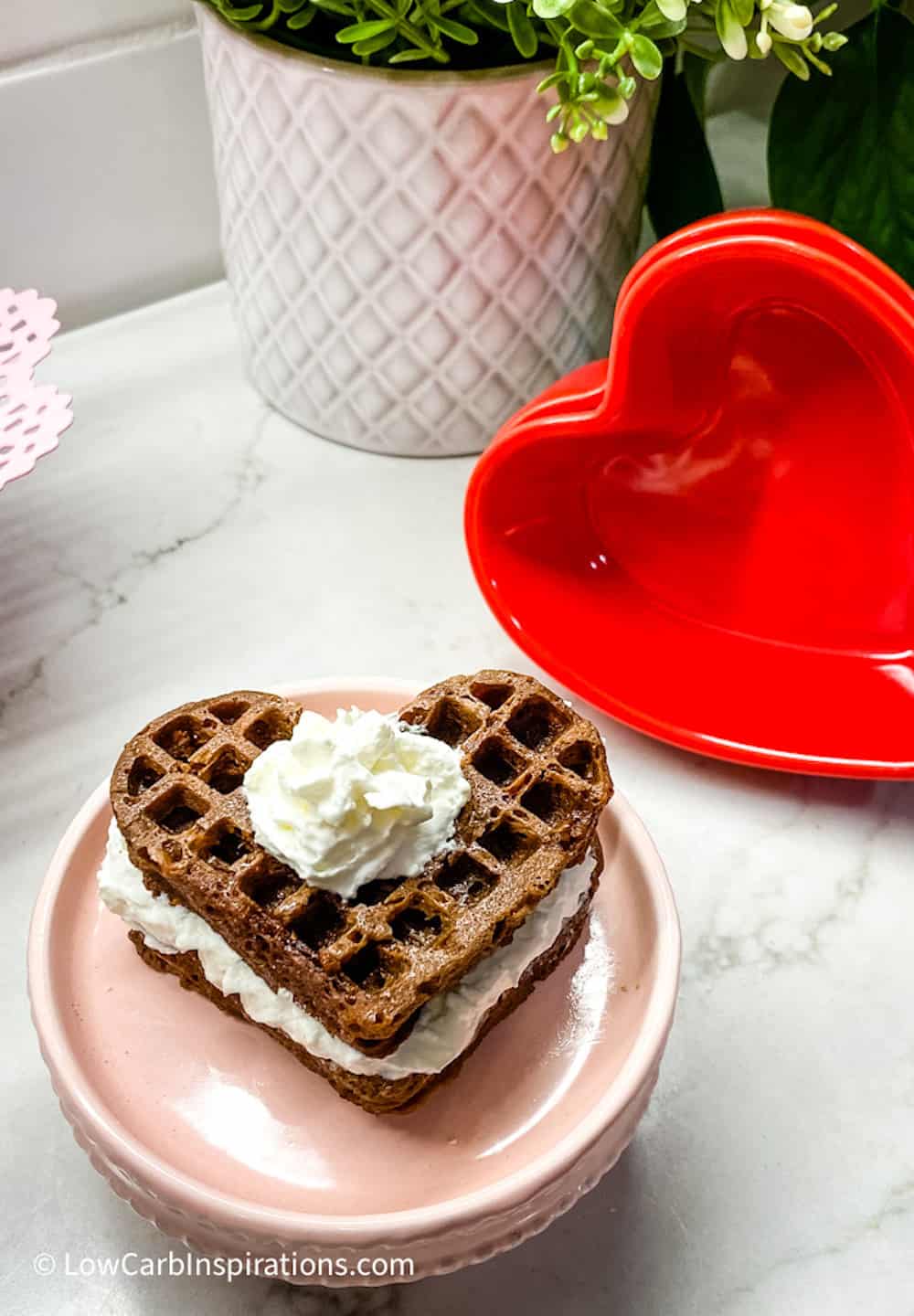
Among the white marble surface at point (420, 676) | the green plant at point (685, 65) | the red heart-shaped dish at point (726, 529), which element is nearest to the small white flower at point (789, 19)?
the green plant at point (685, 65)

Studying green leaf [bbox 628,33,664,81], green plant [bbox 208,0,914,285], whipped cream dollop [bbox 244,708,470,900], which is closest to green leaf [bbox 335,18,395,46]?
green plant [bbox 208,0,914,285]

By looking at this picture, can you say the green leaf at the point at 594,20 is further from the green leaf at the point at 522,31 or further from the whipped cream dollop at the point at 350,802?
the whipped cream dollop at the point at 350,802

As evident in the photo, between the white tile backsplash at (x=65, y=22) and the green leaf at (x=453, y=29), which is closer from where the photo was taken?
the green leaf at (x=453, y=29)

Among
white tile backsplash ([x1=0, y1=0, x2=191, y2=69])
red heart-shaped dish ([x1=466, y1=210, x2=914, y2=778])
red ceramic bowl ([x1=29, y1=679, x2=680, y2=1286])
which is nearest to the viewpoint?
red ceramic bowl ([x1=29, y1=679, x2=680, y2=1286])

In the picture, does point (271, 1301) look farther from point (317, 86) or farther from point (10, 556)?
point (317, 86)

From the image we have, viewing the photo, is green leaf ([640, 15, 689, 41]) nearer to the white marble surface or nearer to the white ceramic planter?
the white ceramic planter

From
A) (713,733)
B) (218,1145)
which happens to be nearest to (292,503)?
(713,733)

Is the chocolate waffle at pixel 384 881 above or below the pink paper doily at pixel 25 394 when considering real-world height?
below
